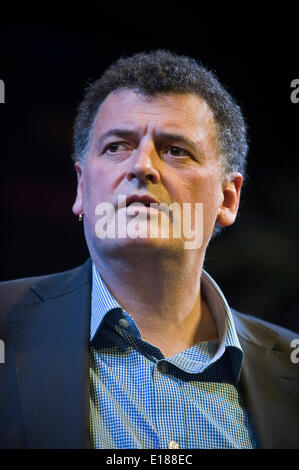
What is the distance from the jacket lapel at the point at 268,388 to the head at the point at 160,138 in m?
0.44

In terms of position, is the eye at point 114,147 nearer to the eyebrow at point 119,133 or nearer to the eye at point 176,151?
the eyebrow at point 119,133

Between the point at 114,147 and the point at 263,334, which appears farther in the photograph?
the point at 263,334

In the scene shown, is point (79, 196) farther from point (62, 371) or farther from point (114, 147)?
point (62, 371)

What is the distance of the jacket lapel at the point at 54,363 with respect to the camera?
1236 millimetres

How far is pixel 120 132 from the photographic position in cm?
161

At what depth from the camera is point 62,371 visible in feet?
4.41

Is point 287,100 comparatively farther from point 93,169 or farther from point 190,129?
point 93,169

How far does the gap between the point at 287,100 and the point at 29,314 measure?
1.49 m

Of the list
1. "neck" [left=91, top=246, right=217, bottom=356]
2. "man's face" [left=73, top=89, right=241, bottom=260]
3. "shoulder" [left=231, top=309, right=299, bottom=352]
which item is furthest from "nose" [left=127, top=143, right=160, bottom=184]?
"shoulder" [left=231, top=309, right=299, bottom=352]

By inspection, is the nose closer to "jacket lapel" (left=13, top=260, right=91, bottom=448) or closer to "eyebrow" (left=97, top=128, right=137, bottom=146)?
"eyebrow" (left=97, top=128, right=137, bottom=146)

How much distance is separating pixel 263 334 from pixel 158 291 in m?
0.53

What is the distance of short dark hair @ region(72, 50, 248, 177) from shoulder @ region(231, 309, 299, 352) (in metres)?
0.59

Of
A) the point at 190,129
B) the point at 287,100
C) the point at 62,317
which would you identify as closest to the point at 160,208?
the point at 190,129

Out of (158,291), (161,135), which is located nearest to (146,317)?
(158,291)
